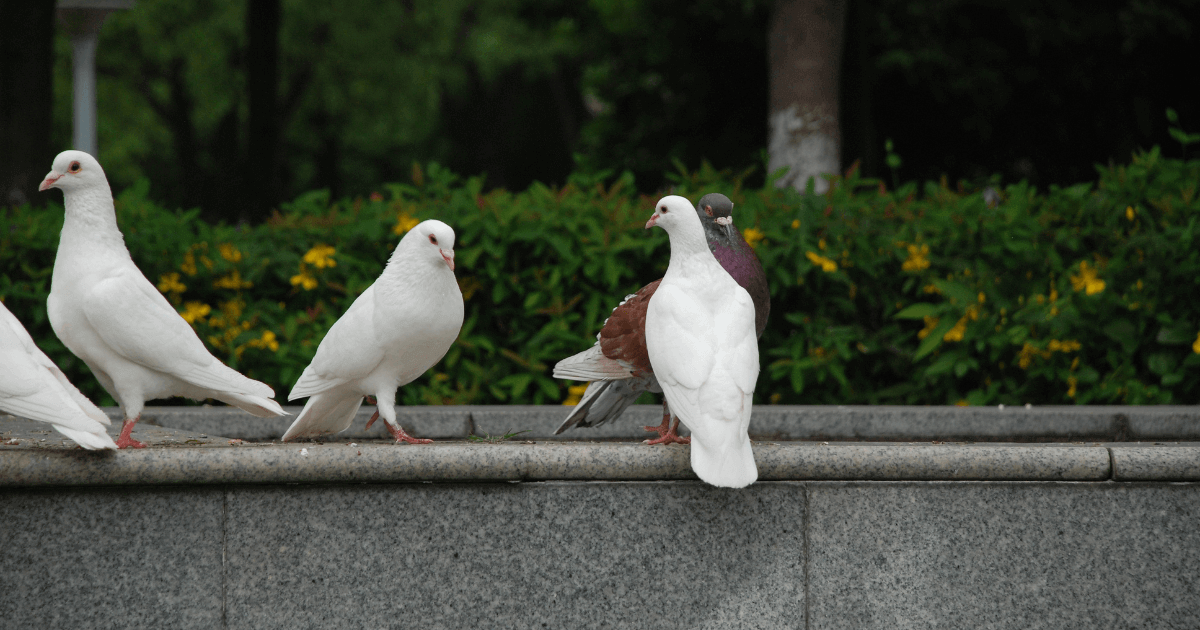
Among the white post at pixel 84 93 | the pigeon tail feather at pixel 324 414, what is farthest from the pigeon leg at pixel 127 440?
the white post at pixel 84 93

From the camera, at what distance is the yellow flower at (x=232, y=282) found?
16.9 ft

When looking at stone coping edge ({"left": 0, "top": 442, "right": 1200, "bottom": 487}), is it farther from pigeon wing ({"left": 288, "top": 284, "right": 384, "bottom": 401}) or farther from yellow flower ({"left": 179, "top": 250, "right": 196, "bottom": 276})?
yellow flower ({"left": 179, "top": 250, "right": 196, "bottom": 276})

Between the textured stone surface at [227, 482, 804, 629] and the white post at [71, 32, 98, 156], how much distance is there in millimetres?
6478

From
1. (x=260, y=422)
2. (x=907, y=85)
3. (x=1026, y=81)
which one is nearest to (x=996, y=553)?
(x=260, y=422)

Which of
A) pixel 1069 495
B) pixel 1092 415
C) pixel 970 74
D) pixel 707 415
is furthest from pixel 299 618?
pixel 970 74

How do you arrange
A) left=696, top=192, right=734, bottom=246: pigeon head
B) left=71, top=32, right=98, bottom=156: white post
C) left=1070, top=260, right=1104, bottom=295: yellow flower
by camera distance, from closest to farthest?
left=696, top=192, right=734, bottom=246: pigeon head < left=1070, top=260, right=1104, bottom=295: yellow flower < left=71, top=32, right=98, bottom=156: white post

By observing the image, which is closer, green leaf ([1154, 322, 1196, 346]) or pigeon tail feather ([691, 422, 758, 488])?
pigeon tail feather ([691, 422, 758, 488])

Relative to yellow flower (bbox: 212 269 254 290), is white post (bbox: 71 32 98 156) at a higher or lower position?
higher

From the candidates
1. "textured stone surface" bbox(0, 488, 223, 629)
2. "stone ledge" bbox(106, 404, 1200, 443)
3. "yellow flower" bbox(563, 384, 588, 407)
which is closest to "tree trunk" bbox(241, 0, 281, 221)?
"yellow flower" bbox(563, 384, 588, 407)

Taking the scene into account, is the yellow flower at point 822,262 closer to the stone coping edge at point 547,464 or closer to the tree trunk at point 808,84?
the tree trunk at point 808,84

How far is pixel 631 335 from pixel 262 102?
11.6 m

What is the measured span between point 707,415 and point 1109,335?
2.80 meters

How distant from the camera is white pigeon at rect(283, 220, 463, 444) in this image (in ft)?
10.9

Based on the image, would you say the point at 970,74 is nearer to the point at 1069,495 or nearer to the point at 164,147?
the point at 1069,495
